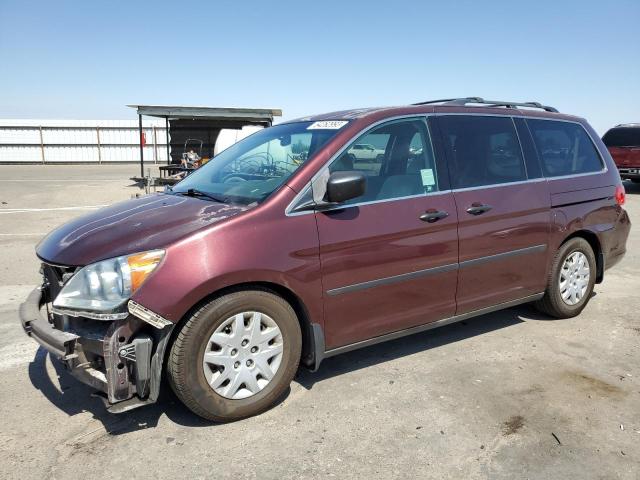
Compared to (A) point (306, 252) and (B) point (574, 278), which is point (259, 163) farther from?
(B) point (574, 278)

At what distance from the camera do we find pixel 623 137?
15461 mm

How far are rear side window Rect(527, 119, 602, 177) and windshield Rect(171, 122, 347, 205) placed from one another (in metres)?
1.97

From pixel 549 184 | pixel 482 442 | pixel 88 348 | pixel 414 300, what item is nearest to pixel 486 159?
pixel 549 184

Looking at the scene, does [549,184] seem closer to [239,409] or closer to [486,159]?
[486,159]

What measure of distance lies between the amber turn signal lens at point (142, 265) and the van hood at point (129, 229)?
45 millimetres

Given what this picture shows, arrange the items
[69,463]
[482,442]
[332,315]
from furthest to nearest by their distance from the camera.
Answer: [332,315] → [482,442] → [69,463]

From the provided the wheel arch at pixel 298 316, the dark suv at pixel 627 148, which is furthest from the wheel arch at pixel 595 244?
the dark suv at pixel 627 148

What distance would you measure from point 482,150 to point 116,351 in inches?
116

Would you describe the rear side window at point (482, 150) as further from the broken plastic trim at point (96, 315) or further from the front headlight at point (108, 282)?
the broken plastic trim at point (96, 315)

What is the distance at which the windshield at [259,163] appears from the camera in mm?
3326

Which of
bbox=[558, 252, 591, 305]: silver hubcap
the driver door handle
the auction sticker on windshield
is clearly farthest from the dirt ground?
the auction sticker on windshield

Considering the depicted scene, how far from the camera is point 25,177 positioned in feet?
68.8

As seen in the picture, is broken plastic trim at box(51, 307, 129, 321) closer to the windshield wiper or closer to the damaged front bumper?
the damaged front bumper

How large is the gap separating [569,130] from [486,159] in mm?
1332
